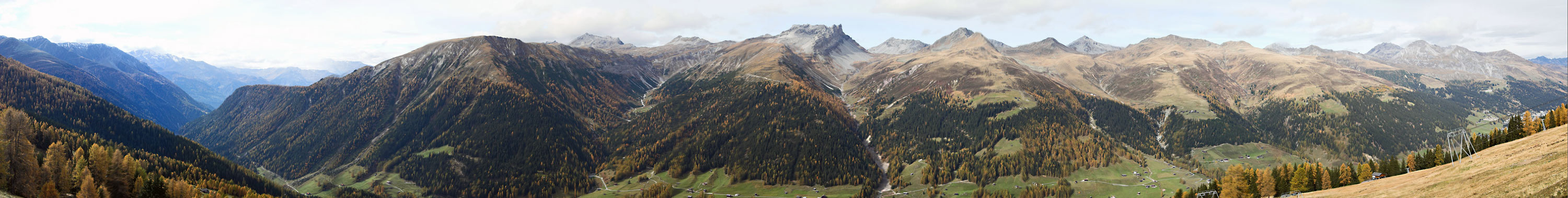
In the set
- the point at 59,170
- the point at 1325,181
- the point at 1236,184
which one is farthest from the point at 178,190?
the point at 1325,181

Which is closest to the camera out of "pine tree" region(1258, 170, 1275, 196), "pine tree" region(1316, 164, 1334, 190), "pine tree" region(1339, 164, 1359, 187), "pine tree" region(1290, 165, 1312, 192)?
"pine tree" region(1290, 165, 1312, 192)

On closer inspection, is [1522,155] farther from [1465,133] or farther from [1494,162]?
[1465,133]

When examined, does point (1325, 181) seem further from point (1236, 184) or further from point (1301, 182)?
point (1236, 184)

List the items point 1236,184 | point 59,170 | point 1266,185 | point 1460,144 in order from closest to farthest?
point 1460,144 → point 59,170 → point 1266,185 → point 1236,184

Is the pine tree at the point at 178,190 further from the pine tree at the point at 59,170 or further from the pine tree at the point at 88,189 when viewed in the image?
the pine tree at the point at 88,189

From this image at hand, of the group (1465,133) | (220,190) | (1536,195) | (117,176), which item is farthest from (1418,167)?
(220,190)

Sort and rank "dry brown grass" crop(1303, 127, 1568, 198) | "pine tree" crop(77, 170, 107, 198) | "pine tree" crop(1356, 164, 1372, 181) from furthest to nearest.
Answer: "pine tree" crop(1356, 164, 1372, 181) < "pine tree" crop(77, 170, 107, 198) < "dry brown grass" crop(1303, 127, 1568, 198)

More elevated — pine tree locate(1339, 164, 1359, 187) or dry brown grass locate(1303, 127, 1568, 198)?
dry brown grass locate(1303, 127, 1568, 198)

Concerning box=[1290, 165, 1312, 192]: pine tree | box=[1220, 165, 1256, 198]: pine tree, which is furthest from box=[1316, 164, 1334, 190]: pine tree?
box=[1220, 165, 1256, 198]: pine tree

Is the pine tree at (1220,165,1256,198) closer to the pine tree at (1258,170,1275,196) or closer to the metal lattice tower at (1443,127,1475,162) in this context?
the pine tree at (1258,170,1275,196)
